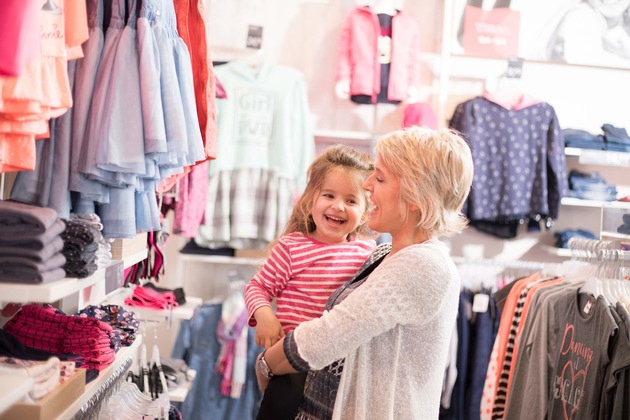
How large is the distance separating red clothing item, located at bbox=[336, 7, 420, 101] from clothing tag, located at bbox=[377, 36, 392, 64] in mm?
24

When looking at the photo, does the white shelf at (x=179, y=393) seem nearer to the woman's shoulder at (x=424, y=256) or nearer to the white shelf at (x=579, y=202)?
the woman's shoulder at (x=424, y=256)

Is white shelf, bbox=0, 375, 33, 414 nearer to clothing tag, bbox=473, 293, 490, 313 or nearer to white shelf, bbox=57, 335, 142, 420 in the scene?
white shelf, bbox=57, 335, 142, 420

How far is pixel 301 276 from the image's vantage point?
6.63 feet

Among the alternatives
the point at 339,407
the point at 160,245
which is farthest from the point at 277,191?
the point at 339,407

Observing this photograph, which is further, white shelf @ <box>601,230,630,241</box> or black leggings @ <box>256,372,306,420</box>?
white shelf @ <box>601,230,630,241</box>

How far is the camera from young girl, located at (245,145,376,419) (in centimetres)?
199

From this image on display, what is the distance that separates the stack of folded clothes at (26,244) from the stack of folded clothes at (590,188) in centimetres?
357

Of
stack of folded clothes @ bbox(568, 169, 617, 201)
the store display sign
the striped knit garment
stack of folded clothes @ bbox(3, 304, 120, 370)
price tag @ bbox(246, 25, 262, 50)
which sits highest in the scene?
the store display sign

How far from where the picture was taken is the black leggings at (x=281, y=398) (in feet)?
5.94

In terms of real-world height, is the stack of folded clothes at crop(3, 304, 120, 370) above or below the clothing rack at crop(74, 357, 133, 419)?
above

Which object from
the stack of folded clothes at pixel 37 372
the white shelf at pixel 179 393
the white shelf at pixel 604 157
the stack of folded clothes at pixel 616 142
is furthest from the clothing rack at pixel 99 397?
the stack of folded clothes at pixel 616 142

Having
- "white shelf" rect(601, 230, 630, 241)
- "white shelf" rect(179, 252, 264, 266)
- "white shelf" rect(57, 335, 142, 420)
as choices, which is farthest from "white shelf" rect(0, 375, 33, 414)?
"white shelf" rect(179, 252, 264, 266)

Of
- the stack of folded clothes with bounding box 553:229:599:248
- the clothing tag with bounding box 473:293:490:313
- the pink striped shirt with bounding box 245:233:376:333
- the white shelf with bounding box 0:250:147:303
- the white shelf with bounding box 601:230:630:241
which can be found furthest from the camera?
the stack of folded clothes with bounding box 553:229:599:248

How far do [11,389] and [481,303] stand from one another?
121 inches
